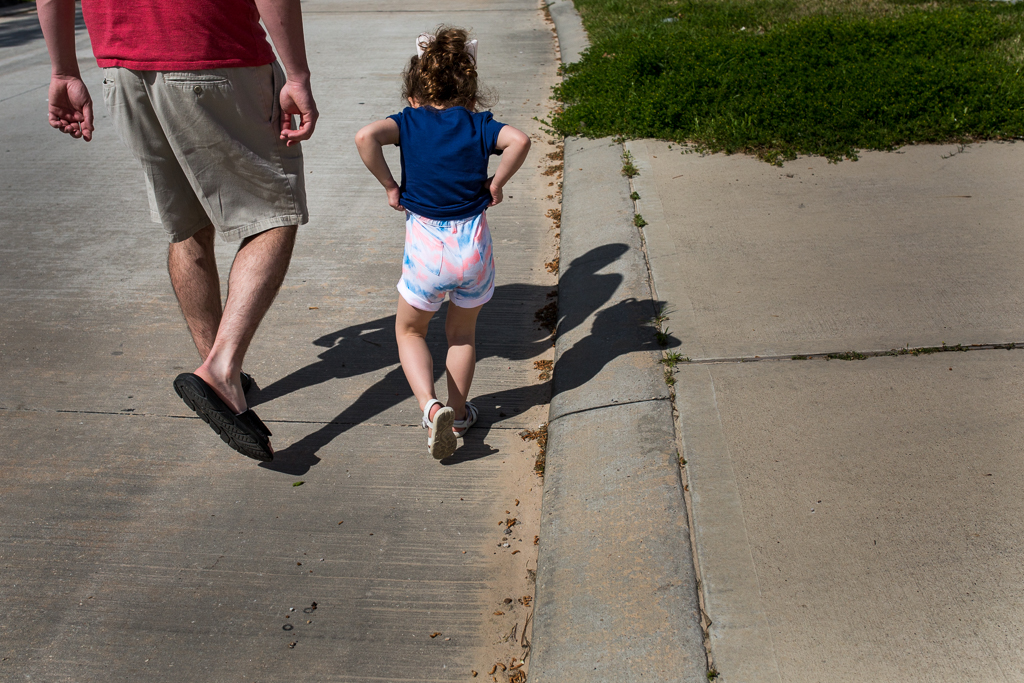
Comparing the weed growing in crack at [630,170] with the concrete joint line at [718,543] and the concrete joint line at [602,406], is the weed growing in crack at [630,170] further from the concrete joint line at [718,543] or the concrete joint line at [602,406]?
the concrete joint line at [602,406]

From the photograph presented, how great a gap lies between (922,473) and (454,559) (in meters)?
1.48

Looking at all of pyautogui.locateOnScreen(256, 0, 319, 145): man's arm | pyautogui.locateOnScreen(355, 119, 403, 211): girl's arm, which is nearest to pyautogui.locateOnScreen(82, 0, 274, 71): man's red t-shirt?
pyautogui.locateOnScreen(256, 0, 319, 145): man's arm

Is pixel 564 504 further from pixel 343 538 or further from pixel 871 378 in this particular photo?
pixel 871 378

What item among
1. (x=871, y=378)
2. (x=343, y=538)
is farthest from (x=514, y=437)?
(x=871, y=378)

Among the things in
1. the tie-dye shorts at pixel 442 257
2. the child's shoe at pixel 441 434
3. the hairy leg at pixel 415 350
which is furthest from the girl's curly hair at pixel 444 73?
the child's shoe at pixel 441 434

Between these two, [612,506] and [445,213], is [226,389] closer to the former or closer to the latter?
[445,213]

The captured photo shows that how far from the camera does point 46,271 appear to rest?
15.0 feet

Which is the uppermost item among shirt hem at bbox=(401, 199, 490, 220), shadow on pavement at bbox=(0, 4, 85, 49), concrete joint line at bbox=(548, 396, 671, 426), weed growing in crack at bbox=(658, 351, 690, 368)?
shirt hem at bbox=(401, 199, 490, 220)

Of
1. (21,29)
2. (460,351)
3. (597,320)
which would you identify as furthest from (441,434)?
(21,29)

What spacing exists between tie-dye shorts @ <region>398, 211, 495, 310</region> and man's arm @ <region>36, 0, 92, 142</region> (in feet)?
4.11

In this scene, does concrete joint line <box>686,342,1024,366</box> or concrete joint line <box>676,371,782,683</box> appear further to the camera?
concrete joint line <box>686,342,1024,366</box>

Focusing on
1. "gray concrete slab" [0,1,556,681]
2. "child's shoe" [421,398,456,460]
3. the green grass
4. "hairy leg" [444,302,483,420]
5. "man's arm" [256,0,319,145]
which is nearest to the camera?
"gray concrete slab" [0,1,556,681]

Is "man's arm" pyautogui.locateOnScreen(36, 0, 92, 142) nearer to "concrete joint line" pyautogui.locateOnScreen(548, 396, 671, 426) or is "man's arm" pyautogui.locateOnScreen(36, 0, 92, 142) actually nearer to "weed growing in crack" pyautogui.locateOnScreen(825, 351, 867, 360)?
"concrete joint line" pyautogui.locateOnScreen(548, 396, 671, 426)

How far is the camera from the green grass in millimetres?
5461
